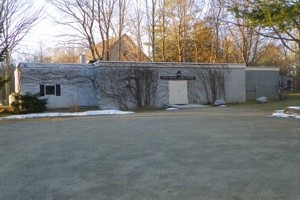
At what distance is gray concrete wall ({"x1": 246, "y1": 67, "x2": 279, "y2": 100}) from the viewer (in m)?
31.0

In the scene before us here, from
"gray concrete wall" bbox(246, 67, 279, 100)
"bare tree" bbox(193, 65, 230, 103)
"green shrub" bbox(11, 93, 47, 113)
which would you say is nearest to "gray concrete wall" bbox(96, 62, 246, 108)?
"bare tree" bbox(193, 65, 230, 103)

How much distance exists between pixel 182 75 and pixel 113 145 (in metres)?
18.4

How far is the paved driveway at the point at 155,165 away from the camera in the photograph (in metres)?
5.04

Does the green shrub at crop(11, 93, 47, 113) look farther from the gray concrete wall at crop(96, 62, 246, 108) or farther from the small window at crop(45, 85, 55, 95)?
the gray concrete wall at crop(96, 62, 246, 108)

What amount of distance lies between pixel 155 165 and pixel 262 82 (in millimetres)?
27001

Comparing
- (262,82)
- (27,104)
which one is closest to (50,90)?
(27,104)

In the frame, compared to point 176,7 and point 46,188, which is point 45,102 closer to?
point 46,188

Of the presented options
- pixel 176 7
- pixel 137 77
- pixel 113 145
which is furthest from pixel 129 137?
pixel 176 7

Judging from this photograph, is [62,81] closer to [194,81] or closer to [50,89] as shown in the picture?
[50,89]

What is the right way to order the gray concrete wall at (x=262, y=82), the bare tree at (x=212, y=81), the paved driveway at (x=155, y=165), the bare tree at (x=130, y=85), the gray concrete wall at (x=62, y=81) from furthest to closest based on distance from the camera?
the gray concrete wall at (x=262, y=82) < the bare tree at (x=212, y=81) < the bare tree at (x=130, y=85) < the gray concrete wall at (x=62, y=81) < the paved driveway at (x=155, y=165)

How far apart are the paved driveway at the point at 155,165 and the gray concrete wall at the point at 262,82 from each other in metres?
20.5

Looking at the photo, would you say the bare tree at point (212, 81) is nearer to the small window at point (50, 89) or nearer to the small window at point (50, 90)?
the small window at point (50, 90)

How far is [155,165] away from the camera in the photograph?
21.7 ft

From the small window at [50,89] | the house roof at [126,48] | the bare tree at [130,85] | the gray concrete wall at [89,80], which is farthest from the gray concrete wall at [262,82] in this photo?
the small window at [50,89]
